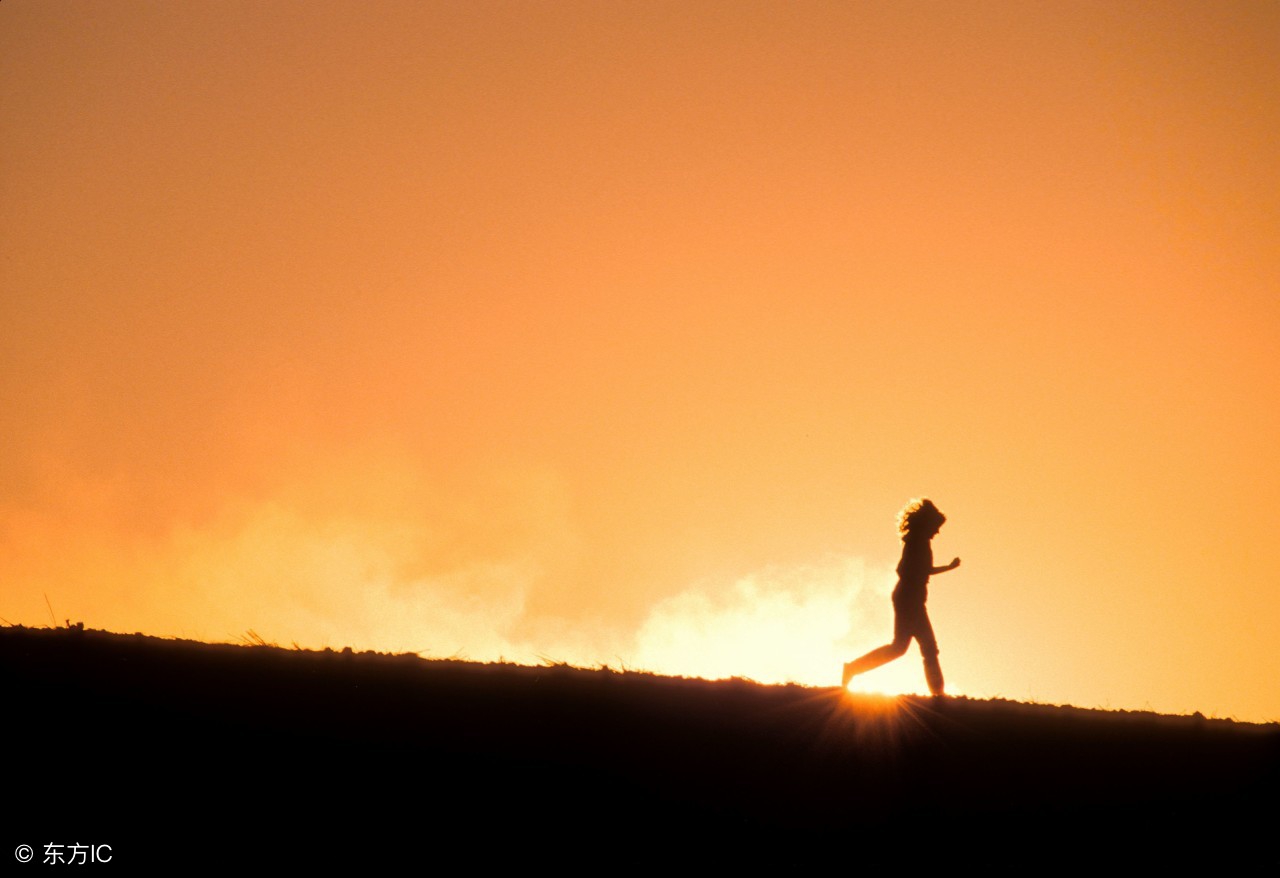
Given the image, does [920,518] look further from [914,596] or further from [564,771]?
[564,771]

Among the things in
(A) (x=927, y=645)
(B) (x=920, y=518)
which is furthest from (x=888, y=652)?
(B) (x=920, y=518)

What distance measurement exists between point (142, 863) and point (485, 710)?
3.11 metres

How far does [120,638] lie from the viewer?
1165 cm


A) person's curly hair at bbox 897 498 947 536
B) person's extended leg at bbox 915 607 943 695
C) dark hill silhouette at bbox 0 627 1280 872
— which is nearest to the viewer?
dark hill silhouette at bbox 0 627 1280 872

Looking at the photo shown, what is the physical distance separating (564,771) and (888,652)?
17.8 ft

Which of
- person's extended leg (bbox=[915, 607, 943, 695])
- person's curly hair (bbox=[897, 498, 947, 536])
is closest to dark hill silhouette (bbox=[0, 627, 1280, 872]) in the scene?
person's extended leg (bbox=[915, 607, 943, 695])

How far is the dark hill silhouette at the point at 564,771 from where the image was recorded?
6.82 meters

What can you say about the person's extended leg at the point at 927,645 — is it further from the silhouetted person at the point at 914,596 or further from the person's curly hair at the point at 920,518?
the person's curly hair at the point at 920,518

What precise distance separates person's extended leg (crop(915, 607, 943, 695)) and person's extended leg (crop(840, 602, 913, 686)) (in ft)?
0.36

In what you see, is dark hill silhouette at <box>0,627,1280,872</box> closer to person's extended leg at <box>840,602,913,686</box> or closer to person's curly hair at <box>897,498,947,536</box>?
person's extended leg at <box>840,602,913,686</box>

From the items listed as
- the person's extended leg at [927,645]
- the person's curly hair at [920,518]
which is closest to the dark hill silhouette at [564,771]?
the person's extended leg at [927,645]

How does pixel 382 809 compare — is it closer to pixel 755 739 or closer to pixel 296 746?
pixel 296 746

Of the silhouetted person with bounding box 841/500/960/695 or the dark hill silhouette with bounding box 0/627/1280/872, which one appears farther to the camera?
the silhouetted person with bounding box 841/500/960/695

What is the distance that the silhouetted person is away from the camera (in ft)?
40.4
